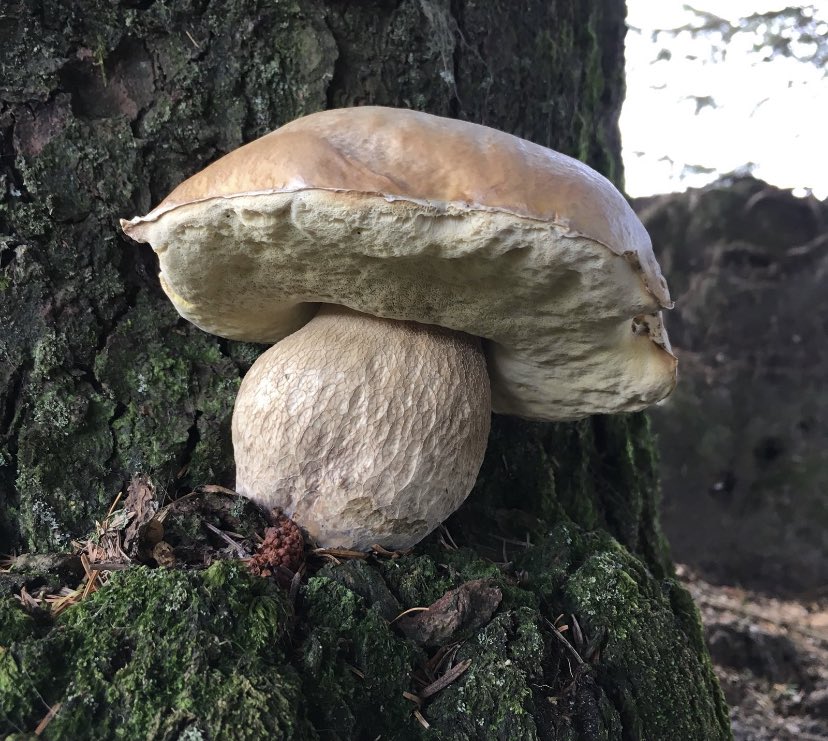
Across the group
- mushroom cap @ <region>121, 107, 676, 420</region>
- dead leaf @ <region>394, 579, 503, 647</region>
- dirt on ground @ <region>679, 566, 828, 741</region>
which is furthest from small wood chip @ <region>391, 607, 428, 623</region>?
dirt on ground @ <region>679, 566, 828, 741</region>

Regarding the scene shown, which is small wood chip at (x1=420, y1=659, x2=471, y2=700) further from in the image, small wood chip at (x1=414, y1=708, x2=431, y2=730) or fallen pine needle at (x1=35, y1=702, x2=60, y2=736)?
fallen pine needle at (x1=35, y1=702, x2=60, y2=736)

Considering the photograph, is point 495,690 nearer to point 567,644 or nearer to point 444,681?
point 444,681

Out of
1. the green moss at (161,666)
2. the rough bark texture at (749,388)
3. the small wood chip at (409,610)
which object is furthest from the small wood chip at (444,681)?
the rough bark texture at (749,388)

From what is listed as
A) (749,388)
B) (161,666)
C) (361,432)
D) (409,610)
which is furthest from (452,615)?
(749,388)

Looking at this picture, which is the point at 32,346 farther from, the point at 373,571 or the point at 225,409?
the point at 373,571

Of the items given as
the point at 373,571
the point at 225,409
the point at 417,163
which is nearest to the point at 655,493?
the point at 373,571

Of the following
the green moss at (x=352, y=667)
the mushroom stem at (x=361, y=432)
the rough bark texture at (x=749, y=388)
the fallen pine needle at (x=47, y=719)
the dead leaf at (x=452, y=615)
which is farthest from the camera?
the rough bark texture at (x=749, y=388)

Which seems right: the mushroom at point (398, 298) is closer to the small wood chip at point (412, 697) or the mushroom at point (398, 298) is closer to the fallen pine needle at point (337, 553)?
the fallen pine needle at point (337, 553)
